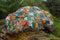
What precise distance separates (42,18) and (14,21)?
3.29ft

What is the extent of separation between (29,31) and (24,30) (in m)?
0.17

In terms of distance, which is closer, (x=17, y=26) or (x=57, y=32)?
(x=17, y=26)

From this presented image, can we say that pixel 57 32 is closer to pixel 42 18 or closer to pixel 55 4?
pixel 42 18

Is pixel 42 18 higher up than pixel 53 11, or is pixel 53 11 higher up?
pixel 53 11

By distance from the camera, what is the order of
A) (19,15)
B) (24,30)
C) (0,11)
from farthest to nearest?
(0,11)
(19,15)
(24,30)

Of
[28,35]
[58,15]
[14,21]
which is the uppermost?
[58,15]

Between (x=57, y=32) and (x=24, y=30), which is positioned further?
(x=57, y=32)

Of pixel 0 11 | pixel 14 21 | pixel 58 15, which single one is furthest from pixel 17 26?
pixel 58 15

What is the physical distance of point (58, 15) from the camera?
10.1 metres

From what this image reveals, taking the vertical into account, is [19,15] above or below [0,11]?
below

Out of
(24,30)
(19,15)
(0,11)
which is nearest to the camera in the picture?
(24,30)

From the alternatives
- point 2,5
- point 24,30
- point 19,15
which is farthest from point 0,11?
point 24,30

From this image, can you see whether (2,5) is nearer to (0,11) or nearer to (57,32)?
(0,11)

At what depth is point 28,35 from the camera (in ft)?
23.8
